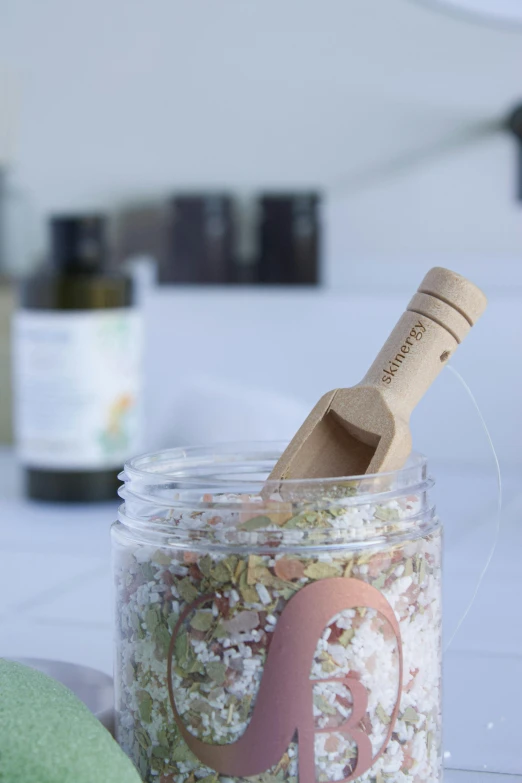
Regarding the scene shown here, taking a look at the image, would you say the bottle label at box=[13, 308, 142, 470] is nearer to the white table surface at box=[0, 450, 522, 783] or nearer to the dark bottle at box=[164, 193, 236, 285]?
the white table surface at box=[0, 450, 522, 783]

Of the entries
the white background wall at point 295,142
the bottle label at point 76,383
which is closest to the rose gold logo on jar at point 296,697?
the bottle label at point 76,383

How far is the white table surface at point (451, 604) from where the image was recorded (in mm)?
340

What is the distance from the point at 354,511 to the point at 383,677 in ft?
0.14

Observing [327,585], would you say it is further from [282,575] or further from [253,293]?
[253,293]

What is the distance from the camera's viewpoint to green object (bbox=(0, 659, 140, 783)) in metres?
0.22

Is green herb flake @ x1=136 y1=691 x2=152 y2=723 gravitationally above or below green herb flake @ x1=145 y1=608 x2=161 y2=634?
below

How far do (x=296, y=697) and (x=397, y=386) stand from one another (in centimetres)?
9

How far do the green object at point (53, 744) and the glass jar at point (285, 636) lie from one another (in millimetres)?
26

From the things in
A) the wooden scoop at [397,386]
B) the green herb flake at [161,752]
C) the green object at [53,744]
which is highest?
the wooden scoop at [397,386]

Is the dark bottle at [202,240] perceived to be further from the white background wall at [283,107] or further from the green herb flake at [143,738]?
the green herb flake at [143,738]

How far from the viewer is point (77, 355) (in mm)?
701

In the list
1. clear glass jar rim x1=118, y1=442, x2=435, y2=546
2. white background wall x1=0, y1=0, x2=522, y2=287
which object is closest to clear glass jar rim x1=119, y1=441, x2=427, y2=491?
clear glass jar rim x1=118, y1=442, x2=435, y2=546

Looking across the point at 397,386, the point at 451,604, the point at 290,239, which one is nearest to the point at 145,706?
the point at 397,386

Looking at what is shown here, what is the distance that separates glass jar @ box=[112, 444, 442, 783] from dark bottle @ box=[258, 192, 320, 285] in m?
0.73
